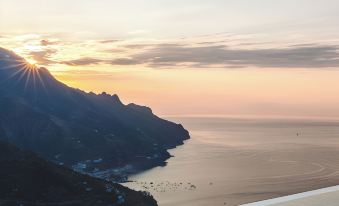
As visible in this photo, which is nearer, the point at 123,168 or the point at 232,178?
the point at 232,178

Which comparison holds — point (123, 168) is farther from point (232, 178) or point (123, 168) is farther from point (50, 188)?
point (50, 188)

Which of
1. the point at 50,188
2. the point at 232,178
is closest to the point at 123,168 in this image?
the point at 232,178

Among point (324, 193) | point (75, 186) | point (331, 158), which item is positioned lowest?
point (331, 158)

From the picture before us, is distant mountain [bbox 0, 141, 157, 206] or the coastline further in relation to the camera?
the coastline

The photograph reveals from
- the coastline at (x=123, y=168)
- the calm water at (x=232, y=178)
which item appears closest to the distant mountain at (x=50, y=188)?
the calm water at (x=232, y=178)

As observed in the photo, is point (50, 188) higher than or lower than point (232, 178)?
higher

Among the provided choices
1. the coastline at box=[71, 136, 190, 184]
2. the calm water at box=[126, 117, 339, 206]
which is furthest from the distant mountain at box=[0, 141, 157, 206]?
the coastline at box=[71, 136, 190, 184]

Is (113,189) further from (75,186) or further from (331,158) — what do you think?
(331,158)

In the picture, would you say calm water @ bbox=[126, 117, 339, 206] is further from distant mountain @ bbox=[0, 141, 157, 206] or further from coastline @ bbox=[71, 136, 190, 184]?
distant mountain @ bbox=[0, 141, 157, 206]

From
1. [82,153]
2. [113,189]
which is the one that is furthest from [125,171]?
[113,189]
